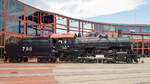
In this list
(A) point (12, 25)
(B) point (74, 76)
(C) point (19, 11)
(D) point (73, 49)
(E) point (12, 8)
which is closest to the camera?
(B) point (74, 76)

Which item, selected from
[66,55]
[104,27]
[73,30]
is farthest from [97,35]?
[104,27]

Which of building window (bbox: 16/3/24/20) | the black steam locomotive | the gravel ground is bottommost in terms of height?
the gravel ground

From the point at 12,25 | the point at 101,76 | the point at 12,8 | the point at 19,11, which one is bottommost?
the point at 101,76

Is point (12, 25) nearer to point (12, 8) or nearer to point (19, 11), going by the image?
point (12, 8)

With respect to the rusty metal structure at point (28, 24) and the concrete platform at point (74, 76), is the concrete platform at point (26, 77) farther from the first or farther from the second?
the rusty metal structure at point (28, 24)

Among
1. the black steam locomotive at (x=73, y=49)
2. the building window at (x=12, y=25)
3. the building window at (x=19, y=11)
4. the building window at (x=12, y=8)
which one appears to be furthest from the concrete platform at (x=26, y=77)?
the building window at (x=19, y=11)

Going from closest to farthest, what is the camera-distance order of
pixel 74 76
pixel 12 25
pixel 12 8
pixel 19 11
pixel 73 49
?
pixel 74 76
pixel 73 49
pixel 12 8
pixel 12 25
pixel 19 11

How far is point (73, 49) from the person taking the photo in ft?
66.2

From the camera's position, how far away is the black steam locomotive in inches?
782

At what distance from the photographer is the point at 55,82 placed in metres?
8.60

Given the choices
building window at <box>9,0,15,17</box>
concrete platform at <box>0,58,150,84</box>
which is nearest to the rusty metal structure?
building window at <box>9,0,15,17</box>

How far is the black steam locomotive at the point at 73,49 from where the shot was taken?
19.9m

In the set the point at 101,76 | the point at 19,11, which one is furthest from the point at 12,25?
the point at 101,76

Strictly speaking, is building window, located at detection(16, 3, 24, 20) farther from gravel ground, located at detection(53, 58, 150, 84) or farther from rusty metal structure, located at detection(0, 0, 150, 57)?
gravel ground, located at detection(53, 58, 150, 84)
